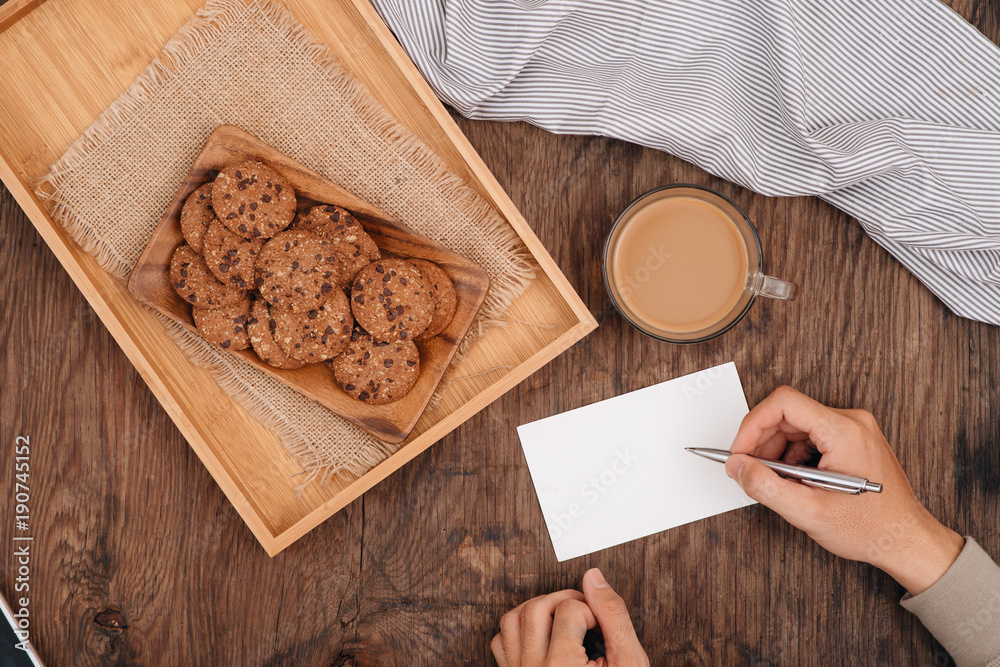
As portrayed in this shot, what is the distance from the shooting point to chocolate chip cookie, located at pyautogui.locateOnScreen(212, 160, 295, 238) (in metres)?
0.86

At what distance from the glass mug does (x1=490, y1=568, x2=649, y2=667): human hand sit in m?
0.45

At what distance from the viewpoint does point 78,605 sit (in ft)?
3.32

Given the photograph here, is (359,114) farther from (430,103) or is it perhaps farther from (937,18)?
(937,18)

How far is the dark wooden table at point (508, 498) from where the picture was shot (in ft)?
3.33

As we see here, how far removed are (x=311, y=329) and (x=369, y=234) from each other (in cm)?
19

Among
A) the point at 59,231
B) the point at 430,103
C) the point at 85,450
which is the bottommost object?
the point at 85,450

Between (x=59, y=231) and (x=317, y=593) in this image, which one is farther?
(x=317, y=593)

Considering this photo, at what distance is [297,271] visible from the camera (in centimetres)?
85

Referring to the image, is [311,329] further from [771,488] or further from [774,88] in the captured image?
[774,88]

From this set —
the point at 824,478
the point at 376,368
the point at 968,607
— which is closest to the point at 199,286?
the point at 376,368

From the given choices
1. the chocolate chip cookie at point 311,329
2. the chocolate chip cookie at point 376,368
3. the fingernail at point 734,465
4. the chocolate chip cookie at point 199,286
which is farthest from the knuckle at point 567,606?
the chocolate chip cookie at point 199,286

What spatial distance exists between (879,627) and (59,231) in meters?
1.56

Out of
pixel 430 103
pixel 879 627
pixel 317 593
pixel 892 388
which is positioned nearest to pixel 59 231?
pixel 430 103

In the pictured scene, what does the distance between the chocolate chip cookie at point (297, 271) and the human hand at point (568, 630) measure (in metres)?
0.63
